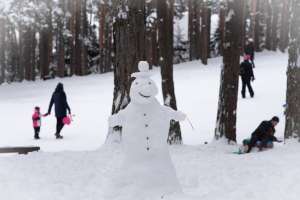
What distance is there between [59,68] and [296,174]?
100 feet

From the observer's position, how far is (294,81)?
394 inches

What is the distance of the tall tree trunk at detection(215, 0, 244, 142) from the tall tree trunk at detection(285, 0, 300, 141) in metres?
1.64

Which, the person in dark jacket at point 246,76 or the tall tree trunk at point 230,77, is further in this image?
the person in dark jacket at point 246,76

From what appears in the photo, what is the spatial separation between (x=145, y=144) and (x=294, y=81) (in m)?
4.21

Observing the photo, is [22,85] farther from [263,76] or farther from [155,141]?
[155,141]

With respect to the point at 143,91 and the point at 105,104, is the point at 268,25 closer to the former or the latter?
the point at 105,104

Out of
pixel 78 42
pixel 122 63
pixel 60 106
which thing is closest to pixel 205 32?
pixel 78 42

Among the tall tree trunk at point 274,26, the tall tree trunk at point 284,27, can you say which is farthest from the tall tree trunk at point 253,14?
the tall tree trunk at point 284,27

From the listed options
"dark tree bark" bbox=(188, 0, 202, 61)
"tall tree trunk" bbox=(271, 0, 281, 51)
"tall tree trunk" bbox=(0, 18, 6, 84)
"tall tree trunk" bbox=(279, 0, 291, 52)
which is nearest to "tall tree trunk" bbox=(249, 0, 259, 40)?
"tall tree trunk" bbox=(271, 0, 281, 51)

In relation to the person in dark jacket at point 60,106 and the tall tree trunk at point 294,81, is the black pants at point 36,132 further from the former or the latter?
the tall tree trunk at point 294,81

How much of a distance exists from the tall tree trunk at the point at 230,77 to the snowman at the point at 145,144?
460 centimetres

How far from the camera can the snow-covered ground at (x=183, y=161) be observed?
7.55 meters

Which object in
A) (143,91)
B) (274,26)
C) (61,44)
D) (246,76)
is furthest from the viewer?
(274,26)

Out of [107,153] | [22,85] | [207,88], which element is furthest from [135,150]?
[22,85]
